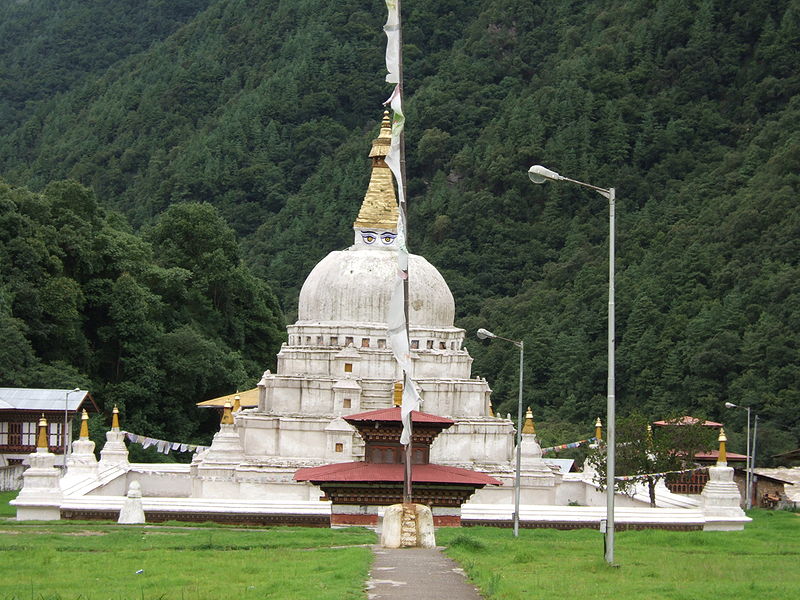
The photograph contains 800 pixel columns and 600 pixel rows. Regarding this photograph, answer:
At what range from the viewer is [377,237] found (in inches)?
2408

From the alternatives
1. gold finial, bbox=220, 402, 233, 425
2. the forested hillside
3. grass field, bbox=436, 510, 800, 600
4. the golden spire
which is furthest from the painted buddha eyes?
grass field, bbox=436, 510, 800, 600

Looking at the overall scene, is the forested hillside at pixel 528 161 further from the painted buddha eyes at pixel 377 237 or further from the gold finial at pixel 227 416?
the painted buddha eyes at pixel 377 237

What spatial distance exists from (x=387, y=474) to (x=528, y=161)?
7351cm

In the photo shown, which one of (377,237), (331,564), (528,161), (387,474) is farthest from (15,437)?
(528,161)

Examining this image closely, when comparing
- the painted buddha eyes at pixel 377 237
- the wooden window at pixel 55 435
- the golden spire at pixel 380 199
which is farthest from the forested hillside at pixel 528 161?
the golden spire at pixel 380 199

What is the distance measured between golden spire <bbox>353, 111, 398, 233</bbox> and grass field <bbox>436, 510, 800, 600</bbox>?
1903cm

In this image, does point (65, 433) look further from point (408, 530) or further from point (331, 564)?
point (331, 564)

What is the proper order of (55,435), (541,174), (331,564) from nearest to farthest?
(541,174) < (331,564) < (55,435)

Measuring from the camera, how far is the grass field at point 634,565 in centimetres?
2525

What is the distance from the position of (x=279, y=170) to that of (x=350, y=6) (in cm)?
2270

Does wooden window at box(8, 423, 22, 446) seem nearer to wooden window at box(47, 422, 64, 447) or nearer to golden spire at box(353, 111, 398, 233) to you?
wooden window at box(47, 422, 64, 447)

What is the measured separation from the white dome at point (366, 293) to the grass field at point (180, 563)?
17046mm

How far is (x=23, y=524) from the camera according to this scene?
4375 cm

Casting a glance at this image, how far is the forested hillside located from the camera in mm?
84875
